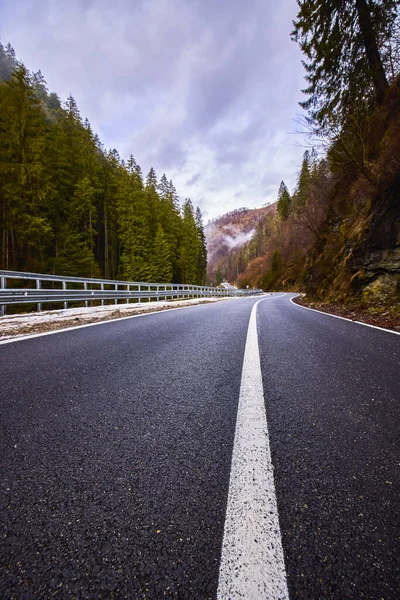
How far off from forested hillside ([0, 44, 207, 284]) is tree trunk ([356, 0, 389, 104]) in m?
17.7

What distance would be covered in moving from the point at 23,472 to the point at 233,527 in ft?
2.87

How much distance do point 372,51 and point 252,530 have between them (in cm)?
1549

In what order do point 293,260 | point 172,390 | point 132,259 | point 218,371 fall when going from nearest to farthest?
point 172,390
point 218,371
point 132,259
point 293,260

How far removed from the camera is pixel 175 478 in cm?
94

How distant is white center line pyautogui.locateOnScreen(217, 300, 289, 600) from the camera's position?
575mm

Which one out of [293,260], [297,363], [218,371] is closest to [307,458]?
[218,371]

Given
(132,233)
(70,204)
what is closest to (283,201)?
(132,233)

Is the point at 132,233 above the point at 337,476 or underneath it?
above

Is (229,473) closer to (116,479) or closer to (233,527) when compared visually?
(233,527)

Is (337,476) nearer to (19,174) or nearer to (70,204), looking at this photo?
(19,174)

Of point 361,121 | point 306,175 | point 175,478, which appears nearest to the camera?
point 175,478

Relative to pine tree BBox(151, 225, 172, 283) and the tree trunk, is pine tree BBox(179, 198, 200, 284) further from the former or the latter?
the tree trunk

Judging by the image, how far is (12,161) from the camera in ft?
48.5

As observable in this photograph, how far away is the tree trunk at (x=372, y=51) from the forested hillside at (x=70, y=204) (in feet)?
58.0
